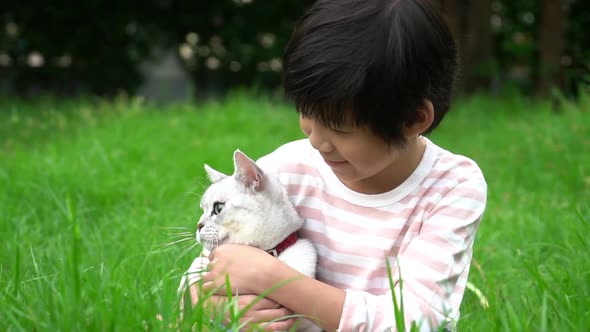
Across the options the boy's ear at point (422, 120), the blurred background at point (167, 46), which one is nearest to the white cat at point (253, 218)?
the boy's ear at point (422, 120)

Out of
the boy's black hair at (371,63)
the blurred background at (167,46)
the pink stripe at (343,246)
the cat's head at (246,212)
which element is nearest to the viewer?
the boy's black hair at (371,63)

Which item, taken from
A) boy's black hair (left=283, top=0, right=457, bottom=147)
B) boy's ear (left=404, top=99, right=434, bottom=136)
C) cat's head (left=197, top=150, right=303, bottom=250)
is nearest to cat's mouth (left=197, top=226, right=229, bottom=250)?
cat's head (left=197, top=150, right=303, bottom=250)

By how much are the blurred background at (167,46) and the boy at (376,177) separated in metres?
6.77

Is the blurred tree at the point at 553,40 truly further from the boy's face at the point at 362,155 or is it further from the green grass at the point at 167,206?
the boy's face at the point at 362,155

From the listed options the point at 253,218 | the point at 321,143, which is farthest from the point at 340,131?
the point at 253,218

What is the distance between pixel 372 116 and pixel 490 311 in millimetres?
732

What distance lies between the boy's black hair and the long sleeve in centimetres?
23

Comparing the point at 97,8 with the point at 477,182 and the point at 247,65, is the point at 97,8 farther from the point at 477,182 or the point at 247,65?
the point at 477,182

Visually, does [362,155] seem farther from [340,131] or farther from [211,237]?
[211,237]

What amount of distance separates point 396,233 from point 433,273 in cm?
16

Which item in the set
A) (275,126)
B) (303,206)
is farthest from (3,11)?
(303,206)

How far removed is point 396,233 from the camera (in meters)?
1.67

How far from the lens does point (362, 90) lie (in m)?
1.47

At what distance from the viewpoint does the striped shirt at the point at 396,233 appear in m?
1.56
